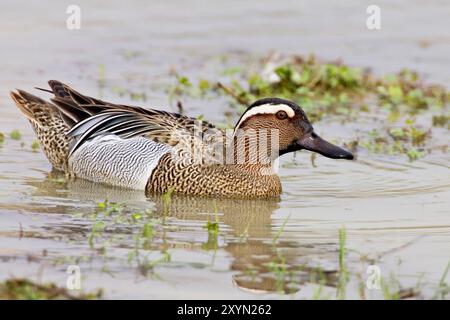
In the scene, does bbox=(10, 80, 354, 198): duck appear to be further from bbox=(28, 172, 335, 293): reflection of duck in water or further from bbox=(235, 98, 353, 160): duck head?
bbox=(28, 172, 335, 293): reflection of duck in water

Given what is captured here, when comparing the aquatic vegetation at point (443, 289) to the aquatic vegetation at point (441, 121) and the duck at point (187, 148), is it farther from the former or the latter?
the aquatic vegetation at point (441, 121)

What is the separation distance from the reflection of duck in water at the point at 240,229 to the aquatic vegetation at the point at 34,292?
987mm

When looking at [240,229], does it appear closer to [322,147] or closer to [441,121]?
[322,147]

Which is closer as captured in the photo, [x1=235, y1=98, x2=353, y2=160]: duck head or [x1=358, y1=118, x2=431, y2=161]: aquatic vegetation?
[x1=235, y1=98, x2=353, y2=160]: duck head

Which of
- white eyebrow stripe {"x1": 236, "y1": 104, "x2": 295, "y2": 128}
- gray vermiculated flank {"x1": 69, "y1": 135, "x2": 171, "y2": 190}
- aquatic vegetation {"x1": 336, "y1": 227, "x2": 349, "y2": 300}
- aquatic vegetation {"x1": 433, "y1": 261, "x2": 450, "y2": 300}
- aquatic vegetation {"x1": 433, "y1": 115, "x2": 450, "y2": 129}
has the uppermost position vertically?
white eyebrow stripe {"x1": 236, "y1": 104, "x2": 295, "y2": 128}

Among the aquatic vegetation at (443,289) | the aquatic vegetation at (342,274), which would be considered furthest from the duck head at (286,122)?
the aquatic vegetation at (443,289)

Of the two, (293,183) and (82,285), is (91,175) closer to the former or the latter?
(293,183)

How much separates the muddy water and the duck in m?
0.18

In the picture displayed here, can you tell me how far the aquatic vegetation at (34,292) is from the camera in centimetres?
589

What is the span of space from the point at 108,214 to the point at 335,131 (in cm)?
383

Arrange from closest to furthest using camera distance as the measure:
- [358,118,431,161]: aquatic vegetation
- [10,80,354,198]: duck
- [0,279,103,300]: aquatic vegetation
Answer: [0,279,103,300]: aquatic vegetation → [10,80,354,198]: duck → [358,118,431,161]: aquatic vegetation

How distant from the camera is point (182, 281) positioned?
21.0 feet

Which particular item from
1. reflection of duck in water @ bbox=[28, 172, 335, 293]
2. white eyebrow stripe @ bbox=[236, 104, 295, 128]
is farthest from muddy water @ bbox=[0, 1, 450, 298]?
white eyebrow stripe @ bbox=[236, 104, 295, 128]

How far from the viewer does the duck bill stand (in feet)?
29.0
